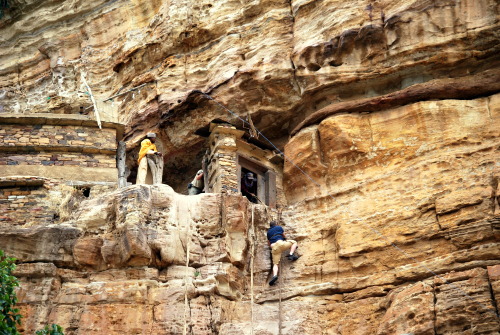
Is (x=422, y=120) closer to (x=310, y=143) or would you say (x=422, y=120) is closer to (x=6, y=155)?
(x=310, y=143)

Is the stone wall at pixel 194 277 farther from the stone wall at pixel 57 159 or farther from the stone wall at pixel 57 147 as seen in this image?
the stone wall at pixel 57 159

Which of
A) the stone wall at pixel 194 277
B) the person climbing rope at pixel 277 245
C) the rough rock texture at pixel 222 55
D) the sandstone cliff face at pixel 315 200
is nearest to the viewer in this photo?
the stone wall at pixel 194 277

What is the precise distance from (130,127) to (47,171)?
3420mm

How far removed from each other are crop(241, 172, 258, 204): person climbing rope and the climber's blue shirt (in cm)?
183

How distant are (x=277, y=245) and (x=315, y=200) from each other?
1612 millimetres

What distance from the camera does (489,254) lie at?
459 inches

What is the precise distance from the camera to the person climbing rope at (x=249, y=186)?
1605 centimetres

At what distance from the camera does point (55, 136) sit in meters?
16.8

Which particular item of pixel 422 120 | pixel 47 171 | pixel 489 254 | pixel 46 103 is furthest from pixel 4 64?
pixel 489 254

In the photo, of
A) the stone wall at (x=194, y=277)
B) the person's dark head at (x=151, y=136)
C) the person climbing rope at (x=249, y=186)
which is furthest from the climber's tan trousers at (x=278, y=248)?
the person's dark head at (x=151, y=136)

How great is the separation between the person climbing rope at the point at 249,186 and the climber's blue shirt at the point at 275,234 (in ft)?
6.00

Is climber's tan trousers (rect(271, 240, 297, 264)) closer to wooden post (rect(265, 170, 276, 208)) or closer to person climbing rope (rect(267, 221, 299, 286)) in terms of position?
person climbing rope (rect(267, 221, 299, 286))

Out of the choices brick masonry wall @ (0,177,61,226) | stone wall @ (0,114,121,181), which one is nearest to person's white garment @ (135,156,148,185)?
stone wall @ (0,114,121,181)

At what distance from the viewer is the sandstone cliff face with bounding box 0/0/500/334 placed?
1237 centimetres
